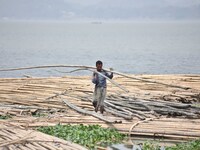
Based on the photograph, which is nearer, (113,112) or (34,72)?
(113,112)

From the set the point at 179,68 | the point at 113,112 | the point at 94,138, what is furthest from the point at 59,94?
the point at 179,68

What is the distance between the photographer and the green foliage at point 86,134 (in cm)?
918

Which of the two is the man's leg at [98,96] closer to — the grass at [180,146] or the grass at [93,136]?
the grass at [93,136]

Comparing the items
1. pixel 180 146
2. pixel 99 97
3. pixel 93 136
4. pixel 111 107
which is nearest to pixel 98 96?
pixel 99 97

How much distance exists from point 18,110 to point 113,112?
2.37m

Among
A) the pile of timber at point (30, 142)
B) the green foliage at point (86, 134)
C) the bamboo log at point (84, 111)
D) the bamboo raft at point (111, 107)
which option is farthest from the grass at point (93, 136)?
the pile of timber at point (30, 142)

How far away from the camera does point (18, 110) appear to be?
11.3 meters

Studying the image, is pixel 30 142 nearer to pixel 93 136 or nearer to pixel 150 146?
pixel 93 136

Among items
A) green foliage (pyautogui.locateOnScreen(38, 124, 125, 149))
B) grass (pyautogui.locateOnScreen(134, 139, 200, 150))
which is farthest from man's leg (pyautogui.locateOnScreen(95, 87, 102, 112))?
grass (pyautogui.locateOnScreen(134, 139, 200, 150))

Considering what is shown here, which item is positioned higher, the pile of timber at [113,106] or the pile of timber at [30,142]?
the pile of timber at [113,106]

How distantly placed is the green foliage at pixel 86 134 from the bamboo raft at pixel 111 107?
275 millimetres

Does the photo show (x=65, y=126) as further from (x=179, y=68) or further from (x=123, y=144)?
(x=179, y=68)

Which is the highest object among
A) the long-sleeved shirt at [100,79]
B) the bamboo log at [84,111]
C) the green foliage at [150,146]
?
the long-sleeved shirt at [100,79]

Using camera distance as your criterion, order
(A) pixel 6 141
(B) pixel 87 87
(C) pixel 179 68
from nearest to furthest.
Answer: (A) pixel 6 141 < (B) pixel 87 87 < (C) pixel 179 68
